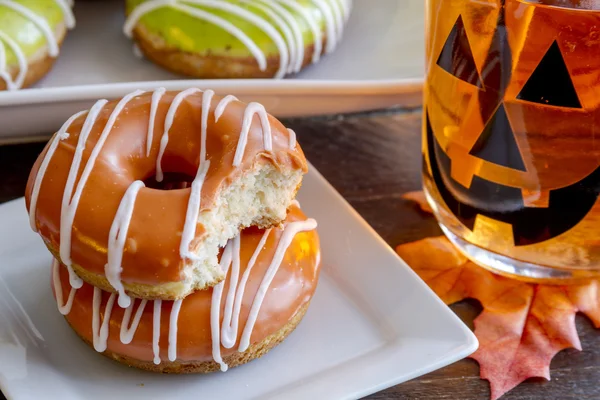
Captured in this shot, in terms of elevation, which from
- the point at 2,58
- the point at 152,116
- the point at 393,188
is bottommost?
the point at 393,188

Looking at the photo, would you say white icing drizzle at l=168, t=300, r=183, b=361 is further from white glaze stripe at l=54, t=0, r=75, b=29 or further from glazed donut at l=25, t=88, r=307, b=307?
white glaze stripe at l=54, t=0, r=75, b=29

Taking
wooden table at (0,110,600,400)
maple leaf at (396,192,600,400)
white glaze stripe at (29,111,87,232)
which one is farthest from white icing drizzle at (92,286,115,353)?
maple leaf at (396,192,600,400)

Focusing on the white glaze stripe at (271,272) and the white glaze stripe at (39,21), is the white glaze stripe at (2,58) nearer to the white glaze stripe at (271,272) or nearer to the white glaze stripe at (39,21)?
the white glaze stripe at (39,21)

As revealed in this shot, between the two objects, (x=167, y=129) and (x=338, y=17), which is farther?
(x=338, y=17)

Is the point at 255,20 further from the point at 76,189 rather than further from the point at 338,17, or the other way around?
the point at 76,189

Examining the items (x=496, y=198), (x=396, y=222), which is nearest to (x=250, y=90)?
(x=396, y=222)

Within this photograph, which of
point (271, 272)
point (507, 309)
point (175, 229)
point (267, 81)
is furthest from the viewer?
point (267, 81)

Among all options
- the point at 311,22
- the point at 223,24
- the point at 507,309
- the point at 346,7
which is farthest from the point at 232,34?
the point at 507,309
